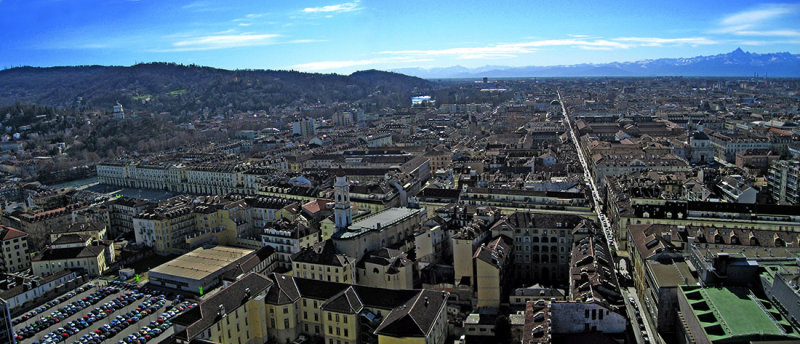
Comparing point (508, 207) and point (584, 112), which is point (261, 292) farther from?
point (584, 112)

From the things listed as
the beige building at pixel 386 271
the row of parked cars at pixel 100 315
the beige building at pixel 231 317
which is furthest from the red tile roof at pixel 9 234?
the beige building at pixel 386 271

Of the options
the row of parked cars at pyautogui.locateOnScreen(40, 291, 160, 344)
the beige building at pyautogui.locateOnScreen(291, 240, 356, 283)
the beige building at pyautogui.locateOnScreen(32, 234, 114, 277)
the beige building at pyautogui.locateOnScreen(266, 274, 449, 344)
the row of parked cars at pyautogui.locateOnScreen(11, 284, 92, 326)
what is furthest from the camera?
the beige building at pyautogui.locateOnScreen(32, 234, 114, 277)

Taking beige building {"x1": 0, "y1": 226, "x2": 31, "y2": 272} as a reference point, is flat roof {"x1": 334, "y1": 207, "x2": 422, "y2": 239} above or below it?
above

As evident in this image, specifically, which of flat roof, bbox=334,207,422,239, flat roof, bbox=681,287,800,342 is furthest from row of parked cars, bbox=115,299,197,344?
flat roof, bbox=681,287,800,342

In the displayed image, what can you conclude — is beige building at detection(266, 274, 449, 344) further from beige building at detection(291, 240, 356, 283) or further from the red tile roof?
the red tile roof

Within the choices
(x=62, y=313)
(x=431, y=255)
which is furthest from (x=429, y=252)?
(x=62, y=313)

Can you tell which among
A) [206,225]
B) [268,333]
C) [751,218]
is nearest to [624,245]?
[751,218]
